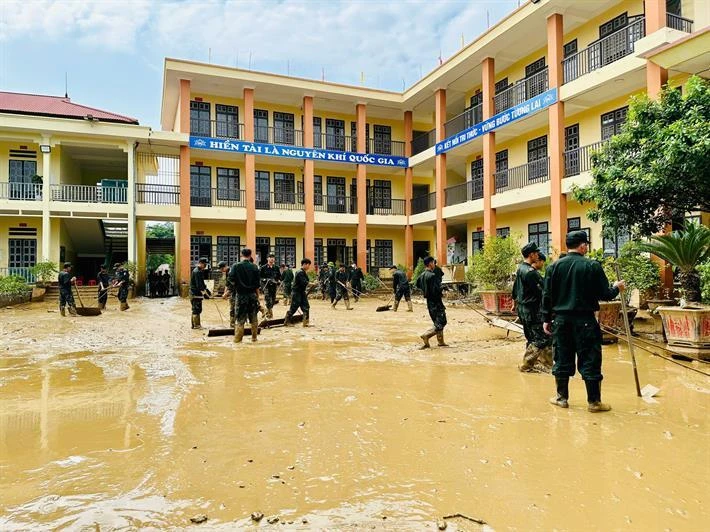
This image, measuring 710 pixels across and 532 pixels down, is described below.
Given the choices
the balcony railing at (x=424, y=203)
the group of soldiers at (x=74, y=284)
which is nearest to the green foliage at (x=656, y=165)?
the group of soldiers at (x=74, y=284)

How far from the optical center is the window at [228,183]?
2255cm

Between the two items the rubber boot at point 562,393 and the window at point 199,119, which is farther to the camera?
the window at point 199,119

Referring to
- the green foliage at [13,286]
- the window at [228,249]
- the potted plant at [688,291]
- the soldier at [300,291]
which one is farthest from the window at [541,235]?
the green foliage at [13,286]

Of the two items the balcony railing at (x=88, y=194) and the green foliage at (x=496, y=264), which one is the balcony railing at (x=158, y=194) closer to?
the balcony railing at (x=88, y=194)

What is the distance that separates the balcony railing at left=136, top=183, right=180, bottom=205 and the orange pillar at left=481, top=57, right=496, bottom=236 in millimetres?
13332

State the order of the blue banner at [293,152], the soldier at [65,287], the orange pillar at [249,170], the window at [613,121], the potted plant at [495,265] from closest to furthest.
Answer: the potted plant at [495,265], the soldier at [65,287], the window at [613,121], the blue banner at [293,152], the orange pillar at [249,170]

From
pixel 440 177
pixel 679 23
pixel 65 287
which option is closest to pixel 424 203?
pixel 440 177

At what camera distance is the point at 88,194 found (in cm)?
2109

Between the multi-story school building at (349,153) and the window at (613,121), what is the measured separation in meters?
0.06

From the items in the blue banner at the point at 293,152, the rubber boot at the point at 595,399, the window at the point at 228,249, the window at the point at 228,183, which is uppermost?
the blue banner at the point at 293,152

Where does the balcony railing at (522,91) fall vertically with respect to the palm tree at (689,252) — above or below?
above

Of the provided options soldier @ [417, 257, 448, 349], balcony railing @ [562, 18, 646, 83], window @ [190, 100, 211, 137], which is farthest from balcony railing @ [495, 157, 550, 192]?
window @ [190, 100, 211, 137]

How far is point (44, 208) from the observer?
1903 centimetres

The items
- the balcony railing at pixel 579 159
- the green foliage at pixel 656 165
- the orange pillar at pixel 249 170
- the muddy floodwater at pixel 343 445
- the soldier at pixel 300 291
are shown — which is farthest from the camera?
the orange pillar at pixel 249 170
